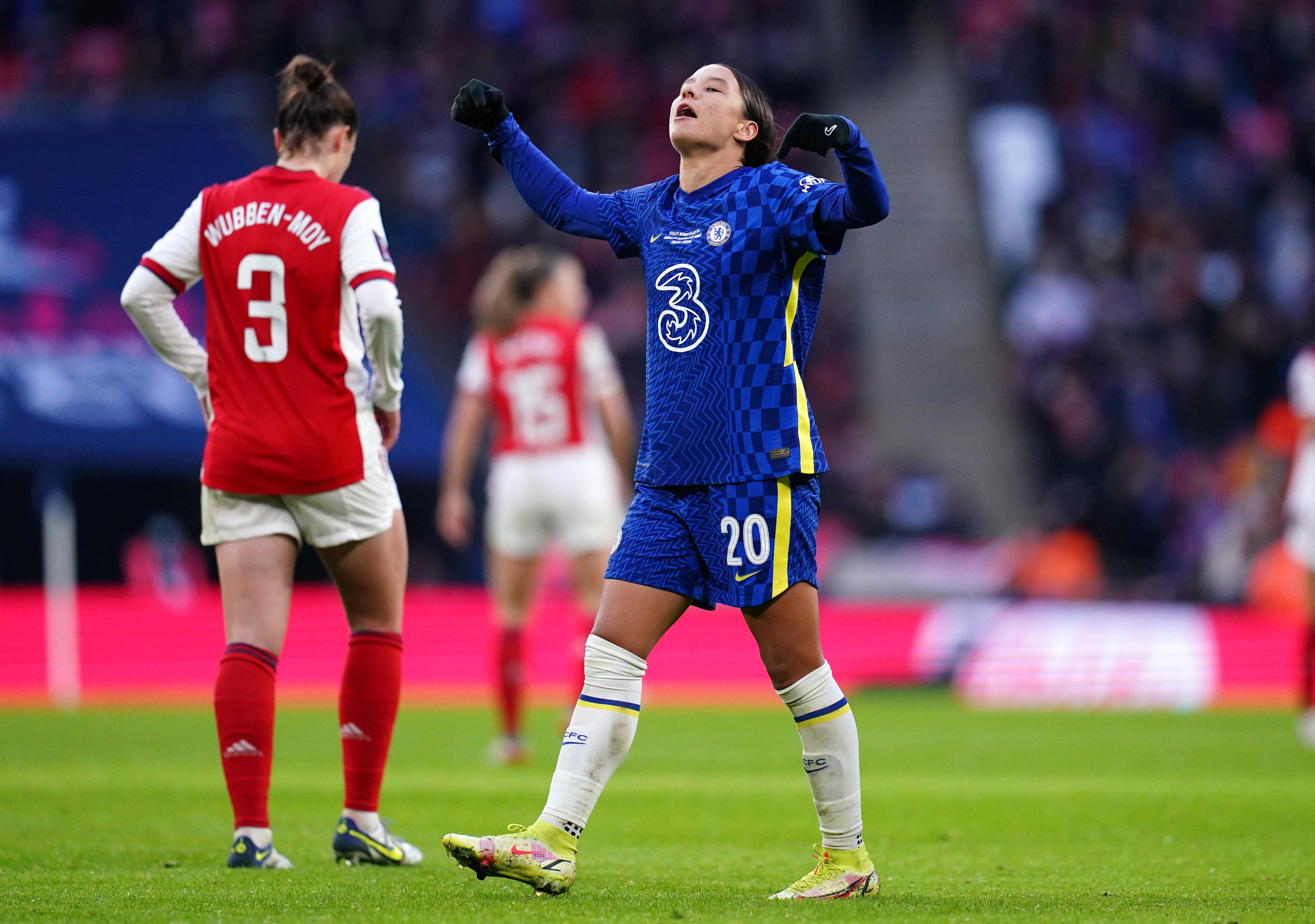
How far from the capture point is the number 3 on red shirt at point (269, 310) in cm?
450

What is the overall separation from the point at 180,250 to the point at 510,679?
383cm

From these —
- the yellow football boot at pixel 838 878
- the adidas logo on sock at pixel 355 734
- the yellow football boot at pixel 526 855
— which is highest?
the adidas logo on sock at pixel 355 734

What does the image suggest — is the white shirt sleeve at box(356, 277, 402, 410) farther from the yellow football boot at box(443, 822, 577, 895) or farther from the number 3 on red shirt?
the yellow football boot at box(443, 822, 577, 895)

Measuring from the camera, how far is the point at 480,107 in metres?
4.25

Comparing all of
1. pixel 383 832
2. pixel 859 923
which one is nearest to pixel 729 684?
pixel 383 832

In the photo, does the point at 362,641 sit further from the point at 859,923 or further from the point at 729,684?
the point at 729,684

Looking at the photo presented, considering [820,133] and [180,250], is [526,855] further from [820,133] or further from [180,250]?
[180,250]

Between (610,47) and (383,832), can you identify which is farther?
(610,47)

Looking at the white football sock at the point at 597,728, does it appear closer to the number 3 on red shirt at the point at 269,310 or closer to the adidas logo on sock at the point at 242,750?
the adidas logo on sock at the point at 242,750

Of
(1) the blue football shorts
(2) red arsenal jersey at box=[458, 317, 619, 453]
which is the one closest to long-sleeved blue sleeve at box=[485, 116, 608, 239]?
(1) the blue football shorts

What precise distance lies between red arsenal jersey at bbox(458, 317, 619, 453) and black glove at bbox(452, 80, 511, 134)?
3949 millimetres

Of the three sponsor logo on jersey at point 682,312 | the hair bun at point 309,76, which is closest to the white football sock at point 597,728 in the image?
the three sponsor logo on jersey at point 682,312

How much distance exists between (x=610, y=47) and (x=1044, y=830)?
16.6 m

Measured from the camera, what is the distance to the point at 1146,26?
20391 millimetres
